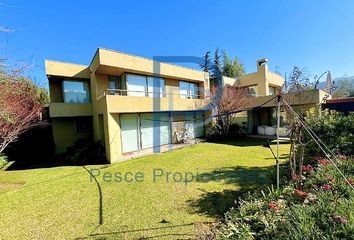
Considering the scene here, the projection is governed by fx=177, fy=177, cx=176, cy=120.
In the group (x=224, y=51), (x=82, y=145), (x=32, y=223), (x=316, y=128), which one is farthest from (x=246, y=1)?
(x=224, y=51)

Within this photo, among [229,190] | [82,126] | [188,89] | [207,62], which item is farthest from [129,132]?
[207,62]

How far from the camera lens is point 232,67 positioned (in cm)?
3859

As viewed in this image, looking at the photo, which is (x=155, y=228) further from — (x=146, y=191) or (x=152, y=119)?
(x=152, y=119)

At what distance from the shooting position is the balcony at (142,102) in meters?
11.3

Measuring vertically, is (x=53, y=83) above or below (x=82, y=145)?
above

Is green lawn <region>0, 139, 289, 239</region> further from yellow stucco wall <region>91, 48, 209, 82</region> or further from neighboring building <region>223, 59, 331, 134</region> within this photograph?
neighboring building <region>223, 59, 331, 134</region>

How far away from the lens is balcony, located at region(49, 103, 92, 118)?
524 inches

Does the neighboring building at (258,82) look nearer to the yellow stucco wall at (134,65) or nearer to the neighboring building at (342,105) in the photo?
the neighboring building at (342,105)

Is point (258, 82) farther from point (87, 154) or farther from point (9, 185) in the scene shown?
point (9, 185)

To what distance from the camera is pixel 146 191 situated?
675cm

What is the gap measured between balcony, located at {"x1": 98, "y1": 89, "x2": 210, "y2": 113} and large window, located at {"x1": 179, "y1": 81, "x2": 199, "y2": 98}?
0.52 meters

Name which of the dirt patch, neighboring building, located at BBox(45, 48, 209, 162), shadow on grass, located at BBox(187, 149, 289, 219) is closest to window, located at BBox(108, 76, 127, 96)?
neighboring building, located at BBox(45, 48, 209, 162)

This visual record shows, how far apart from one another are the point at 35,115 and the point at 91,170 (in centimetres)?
752

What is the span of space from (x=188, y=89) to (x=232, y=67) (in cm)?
2442
